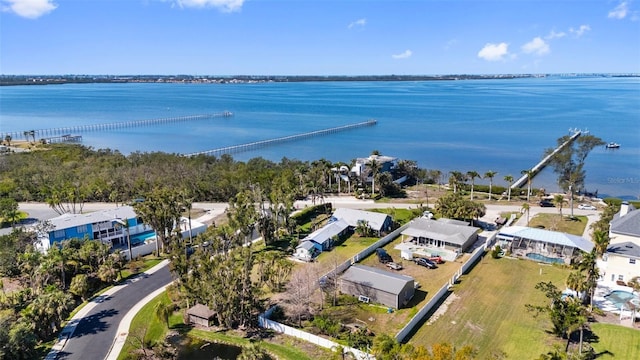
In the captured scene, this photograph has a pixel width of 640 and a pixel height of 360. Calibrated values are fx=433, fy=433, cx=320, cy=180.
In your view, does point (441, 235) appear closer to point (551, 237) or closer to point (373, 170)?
point (551, 237)

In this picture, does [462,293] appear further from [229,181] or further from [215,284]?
[229,181]

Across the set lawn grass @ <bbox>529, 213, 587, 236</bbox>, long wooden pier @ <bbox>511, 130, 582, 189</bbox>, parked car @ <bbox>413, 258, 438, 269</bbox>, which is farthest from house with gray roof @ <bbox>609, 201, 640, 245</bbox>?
long wooden pier @ <bbox>511, 130, 582, 189</bbox>

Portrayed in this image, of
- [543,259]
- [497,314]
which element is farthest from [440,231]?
[497,314]

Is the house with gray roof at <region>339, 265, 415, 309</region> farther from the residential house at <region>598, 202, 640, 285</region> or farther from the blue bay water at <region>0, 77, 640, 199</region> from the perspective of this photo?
the blue bay water at <region>0, 77, 640, 199</region>

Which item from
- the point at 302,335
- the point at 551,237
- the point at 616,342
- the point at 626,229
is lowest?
the point at 302,335

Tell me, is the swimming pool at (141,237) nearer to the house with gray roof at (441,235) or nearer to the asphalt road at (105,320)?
the asphalt road at (105,320)
